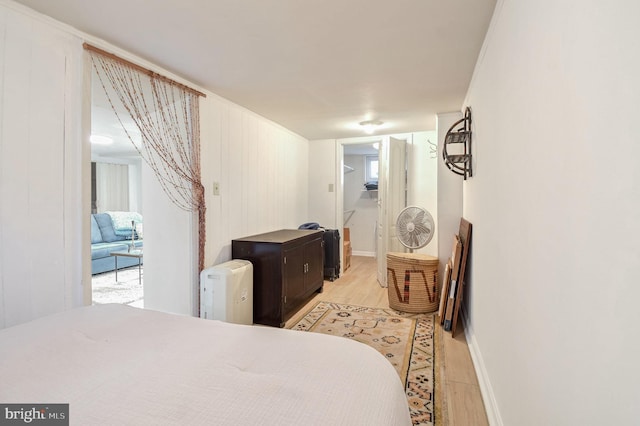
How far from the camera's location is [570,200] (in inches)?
31.3

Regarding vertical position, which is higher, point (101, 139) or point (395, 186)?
point (101, 139)

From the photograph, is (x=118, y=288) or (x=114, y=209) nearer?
(x=118, y=288)

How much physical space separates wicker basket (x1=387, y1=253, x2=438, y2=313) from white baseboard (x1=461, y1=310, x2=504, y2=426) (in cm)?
63

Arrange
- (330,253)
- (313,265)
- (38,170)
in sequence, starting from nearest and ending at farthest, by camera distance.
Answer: (38,170) → (313,265) → (330,253)

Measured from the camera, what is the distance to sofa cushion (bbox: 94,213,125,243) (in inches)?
218

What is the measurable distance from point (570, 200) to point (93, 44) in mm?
2635

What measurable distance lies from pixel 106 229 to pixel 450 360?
19.5 feet

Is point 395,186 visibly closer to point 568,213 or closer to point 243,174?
point 243,174

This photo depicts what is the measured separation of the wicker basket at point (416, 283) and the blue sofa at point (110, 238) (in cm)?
463

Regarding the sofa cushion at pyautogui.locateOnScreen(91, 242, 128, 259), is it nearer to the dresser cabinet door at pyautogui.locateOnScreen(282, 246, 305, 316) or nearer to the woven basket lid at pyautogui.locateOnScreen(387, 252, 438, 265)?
the dresser cabinet door at pyautogui.locateOnScreen(282, 246, 305, 316)

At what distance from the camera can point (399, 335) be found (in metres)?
2.75

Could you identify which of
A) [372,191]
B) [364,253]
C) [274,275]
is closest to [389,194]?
[274,275]

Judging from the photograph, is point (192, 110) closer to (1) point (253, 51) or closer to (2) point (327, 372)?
(1) point (253, 51)

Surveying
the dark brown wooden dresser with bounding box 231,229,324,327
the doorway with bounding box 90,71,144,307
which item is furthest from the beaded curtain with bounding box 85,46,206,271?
the dark brown wooden dresser with bounding box 231,229,324,327
